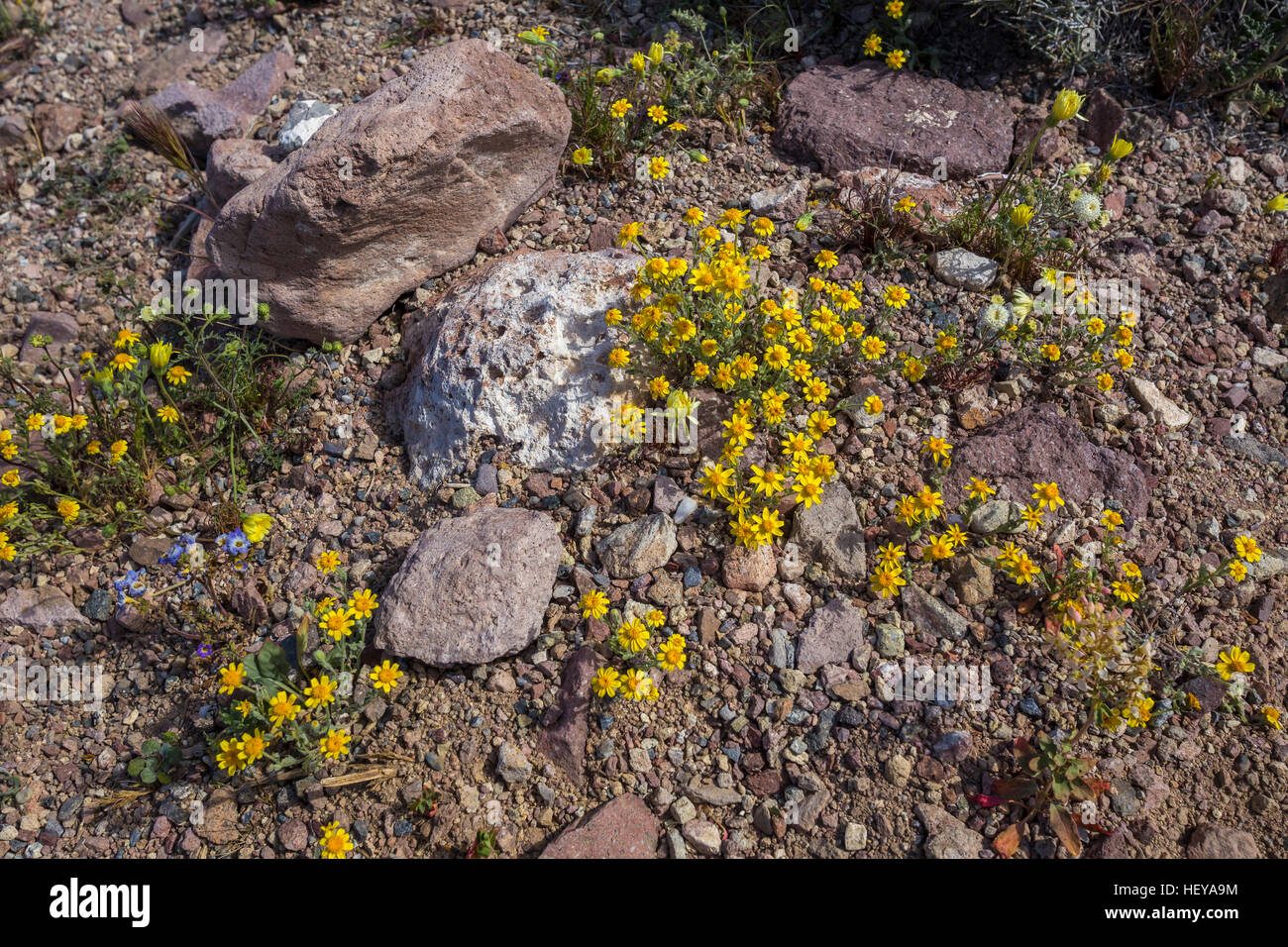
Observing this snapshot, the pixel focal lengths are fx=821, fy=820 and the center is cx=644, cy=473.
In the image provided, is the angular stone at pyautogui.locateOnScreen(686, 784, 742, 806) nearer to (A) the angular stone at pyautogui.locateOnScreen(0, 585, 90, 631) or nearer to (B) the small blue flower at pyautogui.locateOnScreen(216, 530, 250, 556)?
(B) the small blue flower at pyautogui.locateOnScreen(216, 530, 250, 556)

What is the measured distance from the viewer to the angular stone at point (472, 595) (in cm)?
309

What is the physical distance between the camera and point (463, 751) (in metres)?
3.00

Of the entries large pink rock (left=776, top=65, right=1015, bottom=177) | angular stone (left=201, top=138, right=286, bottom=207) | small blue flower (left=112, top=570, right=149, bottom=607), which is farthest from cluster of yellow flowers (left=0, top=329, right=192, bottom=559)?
large pink rock (left=776, top=65, right=1015, bottom=177)

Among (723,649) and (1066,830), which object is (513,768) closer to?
(723,649)

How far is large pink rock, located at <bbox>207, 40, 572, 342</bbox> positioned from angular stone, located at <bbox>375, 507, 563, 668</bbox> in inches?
61.5

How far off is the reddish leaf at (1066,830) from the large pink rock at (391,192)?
3592 millimetres

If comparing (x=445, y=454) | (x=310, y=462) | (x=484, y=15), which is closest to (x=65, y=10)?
(x=484, y=15)

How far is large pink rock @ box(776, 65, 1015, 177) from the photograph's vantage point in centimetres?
460
